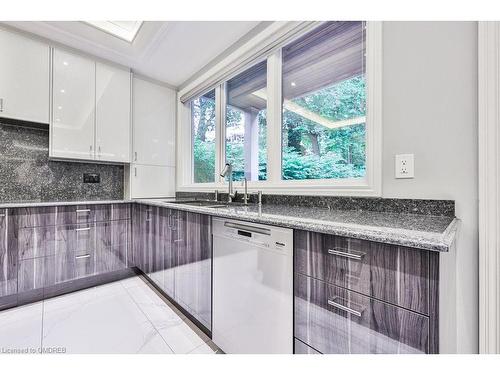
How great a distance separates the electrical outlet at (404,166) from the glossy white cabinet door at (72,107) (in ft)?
8.78

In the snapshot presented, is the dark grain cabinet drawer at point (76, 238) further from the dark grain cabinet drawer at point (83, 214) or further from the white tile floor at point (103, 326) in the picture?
the white tile floor at point (103, 326)

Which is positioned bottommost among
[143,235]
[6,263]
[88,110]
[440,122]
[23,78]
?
[6,263]

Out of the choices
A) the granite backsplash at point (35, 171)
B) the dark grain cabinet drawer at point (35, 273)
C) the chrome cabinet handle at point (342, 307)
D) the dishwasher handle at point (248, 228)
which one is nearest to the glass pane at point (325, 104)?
the dishwasher handle at point (248, 228)

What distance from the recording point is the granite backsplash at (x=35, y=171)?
211 cm

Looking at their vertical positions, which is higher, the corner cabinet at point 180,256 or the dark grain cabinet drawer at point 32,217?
the dark grain cabinet drawer at point 32,217

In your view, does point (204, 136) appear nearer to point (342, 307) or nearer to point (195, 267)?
point (195, 267)

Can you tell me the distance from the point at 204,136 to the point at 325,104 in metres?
1.61

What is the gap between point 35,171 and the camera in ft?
7.36

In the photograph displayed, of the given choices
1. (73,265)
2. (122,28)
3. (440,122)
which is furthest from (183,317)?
(122,28)

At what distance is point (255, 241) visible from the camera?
107cm

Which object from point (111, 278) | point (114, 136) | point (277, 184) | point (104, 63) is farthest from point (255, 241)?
point (104, 63)

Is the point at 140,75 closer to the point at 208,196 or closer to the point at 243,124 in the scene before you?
the point at 243,124

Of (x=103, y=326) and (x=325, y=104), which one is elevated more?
(x=325, y=104)

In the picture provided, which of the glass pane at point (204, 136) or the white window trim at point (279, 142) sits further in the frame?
the glass pane at point (204, 136)
